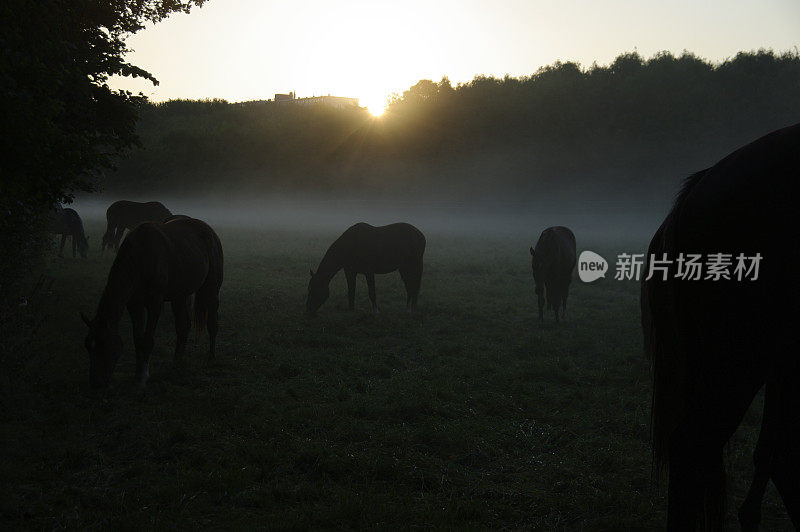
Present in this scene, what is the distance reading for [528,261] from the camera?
18.5 meters

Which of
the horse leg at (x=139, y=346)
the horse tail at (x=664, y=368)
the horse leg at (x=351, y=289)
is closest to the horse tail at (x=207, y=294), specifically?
the horse leg at (x=139, y=346)

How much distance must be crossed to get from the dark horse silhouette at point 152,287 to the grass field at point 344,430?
440 mm

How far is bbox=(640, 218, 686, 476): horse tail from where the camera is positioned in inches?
103

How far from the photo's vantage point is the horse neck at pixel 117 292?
6.02 metres

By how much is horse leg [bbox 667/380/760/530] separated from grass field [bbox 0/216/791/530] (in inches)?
20.0

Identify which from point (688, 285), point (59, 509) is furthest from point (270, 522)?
point (688, 285)

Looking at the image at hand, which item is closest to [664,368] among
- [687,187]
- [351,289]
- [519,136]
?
[687,187]

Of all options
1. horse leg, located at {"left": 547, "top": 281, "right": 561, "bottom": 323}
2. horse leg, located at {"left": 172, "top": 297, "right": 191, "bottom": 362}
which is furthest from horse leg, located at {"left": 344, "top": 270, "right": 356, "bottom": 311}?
horse leg, located at {"left": 172, "top": 297, "right": 191, "bottom": 362}

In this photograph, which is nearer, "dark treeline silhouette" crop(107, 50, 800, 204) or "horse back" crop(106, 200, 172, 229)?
"horse back" crop(106, 200, 172, 229)

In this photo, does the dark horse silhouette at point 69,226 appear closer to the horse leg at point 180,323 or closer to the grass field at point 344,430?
the grass field at point 344,430

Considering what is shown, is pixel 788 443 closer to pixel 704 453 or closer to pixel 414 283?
pixel 704 453

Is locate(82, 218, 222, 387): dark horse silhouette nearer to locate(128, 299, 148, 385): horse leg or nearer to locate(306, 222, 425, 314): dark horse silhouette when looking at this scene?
locate(128, 299, 148, 385): horse leg

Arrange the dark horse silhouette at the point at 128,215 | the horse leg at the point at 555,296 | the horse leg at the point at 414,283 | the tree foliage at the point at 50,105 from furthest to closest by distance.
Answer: the dark horse silhouette at the point at 128,215
the horse leg at the point at 414,283
the horse leg at the point at 555,296
the tree foliage at the point at 50,105

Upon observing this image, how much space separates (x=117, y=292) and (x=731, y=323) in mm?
5831
